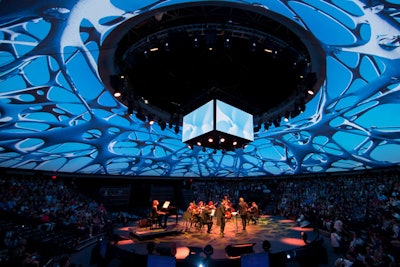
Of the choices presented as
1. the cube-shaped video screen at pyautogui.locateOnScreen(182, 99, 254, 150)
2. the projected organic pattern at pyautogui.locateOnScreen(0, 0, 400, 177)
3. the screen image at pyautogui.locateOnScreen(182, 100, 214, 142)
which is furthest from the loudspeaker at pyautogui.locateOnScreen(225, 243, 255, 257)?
the projected organic pattern at pyautogui.locateOnScreen(0, 0, 400, 177)

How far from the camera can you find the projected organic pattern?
6.01 meters

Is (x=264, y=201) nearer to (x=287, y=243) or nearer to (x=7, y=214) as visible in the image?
(x=287, y=243)

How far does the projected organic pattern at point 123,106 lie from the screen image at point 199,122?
4061 mm

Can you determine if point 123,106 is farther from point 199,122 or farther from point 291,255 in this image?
point 291,255

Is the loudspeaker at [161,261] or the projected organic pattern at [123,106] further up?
the projected organic pattern at [123,106]

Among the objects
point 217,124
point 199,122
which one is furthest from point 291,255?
point 199,122

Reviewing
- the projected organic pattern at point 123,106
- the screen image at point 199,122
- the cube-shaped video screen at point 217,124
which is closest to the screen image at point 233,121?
the cube-shaped video screen at point 217,124

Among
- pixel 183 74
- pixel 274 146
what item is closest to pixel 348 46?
pixel 183 74

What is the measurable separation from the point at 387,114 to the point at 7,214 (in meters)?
22.9

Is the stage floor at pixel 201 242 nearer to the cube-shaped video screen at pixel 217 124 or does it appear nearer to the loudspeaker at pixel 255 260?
the loudspeaker at pixel 255 260

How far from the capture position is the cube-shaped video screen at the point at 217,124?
1016cm

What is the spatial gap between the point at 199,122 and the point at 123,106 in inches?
176

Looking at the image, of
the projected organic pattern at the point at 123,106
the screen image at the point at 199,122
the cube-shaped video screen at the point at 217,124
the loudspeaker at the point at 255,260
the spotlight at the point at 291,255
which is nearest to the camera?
the projected organic pattern at the point at 123,106

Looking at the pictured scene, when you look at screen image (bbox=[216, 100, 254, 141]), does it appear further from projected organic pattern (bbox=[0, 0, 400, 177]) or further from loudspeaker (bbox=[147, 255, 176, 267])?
loudspeaker (bbox=[147, 255, 176, 267])
